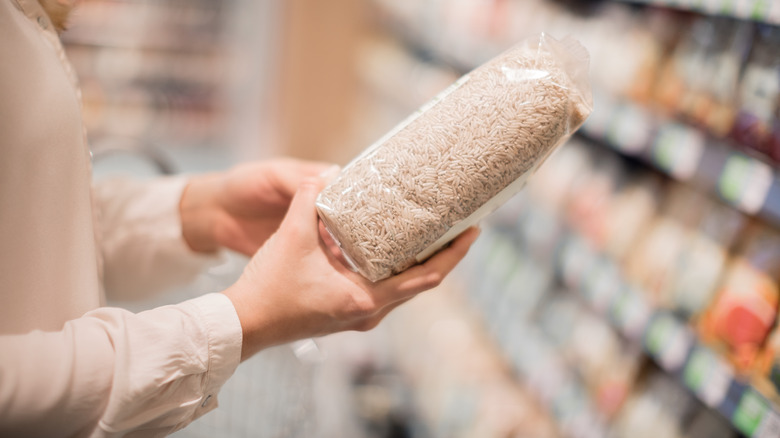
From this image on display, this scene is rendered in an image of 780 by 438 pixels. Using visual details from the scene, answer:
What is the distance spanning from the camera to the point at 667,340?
1208mm

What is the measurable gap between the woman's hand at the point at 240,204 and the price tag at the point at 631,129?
2.40ft

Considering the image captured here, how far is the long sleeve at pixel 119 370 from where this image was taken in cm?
61

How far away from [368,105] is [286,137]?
540 millimetres

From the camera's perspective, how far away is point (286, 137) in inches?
139

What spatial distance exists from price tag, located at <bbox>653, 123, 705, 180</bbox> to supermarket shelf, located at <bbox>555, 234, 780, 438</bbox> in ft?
0.97

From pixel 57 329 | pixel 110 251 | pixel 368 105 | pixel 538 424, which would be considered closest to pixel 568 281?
pixel 538 424

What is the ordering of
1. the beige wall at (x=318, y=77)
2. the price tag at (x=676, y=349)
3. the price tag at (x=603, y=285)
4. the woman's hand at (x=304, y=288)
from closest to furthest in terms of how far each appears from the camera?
the woman's hand at (x=304, y=288) < the price tag at (x=676, y=349) < the price tag at (x=603, y=285) < the beige wall at (x=318, y=77)

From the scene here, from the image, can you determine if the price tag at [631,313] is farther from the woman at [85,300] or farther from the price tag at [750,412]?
the woman at [85,300]

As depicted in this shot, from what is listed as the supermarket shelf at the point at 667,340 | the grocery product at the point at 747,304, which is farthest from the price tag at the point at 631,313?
the grocery product at the point at 747,304

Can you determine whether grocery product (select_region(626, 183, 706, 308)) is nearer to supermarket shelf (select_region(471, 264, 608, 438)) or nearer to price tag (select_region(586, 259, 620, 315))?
price tag (select_region(586, 259, 620, 315))

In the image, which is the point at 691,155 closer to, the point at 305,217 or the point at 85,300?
the point at 305,217

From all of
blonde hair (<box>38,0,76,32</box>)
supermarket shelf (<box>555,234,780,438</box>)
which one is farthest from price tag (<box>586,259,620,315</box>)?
blonde hair (<box>38,0,76,32</box>)

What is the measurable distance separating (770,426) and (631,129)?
0.70 metres

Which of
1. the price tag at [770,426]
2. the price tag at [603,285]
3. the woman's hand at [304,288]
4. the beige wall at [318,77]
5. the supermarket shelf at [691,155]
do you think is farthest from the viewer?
the beige wall at [318,77]
